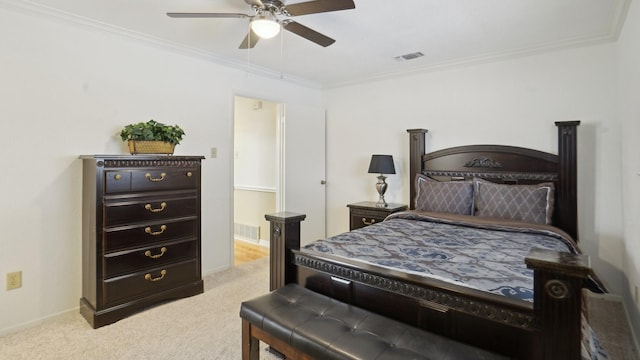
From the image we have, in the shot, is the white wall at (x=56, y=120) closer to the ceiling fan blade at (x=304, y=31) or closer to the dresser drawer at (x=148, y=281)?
the dresser drawer at (x=148, y=281)

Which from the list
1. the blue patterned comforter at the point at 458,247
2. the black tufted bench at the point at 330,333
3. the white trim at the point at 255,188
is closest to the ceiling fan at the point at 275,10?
the blue patterned comforter at the point at 458,247

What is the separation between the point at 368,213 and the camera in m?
4.01

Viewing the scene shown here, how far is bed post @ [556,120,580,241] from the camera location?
10.0 feet

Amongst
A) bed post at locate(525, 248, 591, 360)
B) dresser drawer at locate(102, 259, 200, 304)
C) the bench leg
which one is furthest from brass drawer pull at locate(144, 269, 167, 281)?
bed post at locate(525, 248, 591, 360)

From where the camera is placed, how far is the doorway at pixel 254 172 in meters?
4.96

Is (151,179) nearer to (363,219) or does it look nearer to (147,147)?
(147,147)

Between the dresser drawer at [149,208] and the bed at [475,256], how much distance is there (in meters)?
1.17

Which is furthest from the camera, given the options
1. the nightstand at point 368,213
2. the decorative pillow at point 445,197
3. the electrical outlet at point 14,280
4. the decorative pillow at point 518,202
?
the nightstand at point 368,213

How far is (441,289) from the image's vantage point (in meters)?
1.52

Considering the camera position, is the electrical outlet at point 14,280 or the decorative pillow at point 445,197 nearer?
the electrical outlet at point 14,280

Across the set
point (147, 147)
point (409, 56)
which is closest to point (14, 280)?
point (147, 147)

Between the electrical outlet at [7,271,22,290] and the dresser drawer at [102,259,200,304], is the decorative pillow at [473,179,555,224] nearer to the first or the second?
the dresser drawer at [102,259,200,304]

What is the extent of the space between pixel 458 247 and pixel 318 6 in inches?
69.3

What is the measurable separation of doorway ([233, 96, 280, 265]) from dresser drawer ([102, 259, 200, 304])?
1.72 metres
